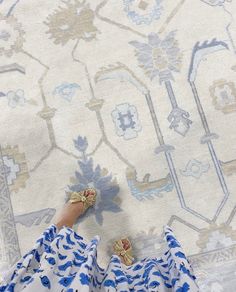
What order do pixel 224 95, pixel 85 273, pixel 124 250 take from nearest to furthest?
pixel 85 273 → pixel 124 250 → pixel 224 95

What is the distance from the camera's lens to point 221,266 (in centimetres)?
99

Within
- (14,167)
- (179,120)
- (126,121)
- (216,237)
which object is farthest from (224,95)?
(14,167)

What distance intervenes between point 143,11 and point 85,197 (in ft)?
1.83

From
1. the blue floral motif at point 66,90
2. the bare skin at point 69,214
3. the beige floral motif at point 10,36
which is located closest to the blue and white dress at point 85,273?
the bare skin at point 69,214

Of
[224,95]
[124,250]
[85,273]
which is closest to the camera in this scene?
[85,273]

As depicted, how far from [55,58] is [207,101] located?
443 mm

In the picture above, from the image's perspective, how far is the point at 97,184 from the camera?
1082mm

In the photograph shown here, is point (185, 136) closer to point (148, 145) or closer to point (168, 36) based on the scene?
point (148, 145)

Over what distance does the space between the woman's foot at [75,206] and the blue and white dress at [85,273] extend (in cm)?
21

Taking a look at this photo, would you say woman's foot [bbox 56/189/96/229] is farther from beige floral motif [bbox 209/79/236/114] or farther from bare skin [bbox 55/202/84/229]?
beige floral motif [bbox 209/79/236/114]

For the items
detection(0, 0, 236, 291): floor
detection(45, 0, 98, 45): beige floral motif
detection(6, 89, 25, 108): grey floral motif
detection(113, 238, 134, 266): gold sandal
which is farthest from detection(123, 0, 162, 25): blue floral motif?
detection(113, 238, 134, 266): gold sandal

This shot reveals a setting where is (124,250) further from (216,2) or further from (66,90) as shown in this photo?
(216,2)

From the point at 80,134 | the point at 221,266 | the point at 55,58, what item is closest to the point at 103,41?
the point at 55,58

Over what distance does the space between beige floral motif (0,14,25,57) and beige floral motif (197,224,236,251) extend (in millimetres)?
728
